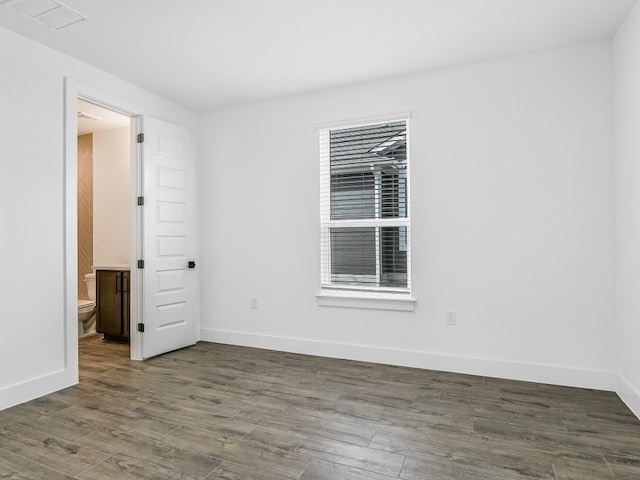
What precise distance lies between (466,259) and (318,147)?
1835 mm

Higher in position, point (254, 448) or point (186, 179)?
point (186, 179)

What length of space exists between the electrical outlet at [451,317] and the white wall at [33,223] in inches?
125

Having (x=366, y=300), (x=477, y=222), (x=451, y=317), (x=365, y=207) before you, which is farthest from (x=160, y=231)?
(x=477, y=222)

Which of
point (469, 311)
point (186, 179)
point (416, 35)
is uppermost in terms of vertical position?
point (416, 35)

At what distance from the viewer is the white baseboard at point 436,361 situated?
124 inches

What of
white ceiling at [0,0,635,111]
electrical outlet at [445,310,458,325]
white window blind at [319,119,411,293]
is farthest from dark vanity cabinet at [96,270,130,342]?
electrical outlet at [445,310,458,325]

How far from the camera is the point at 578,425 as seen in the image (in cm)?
250

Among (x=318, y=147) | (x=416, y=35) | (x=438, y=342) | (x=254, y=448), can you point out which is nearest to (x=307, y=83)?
(x=318, y=147)

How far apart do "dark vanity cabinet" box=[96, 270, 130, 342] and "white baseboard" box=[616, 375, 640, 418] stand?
15.7ft

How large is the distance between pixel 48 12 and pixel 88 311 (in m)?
3.49

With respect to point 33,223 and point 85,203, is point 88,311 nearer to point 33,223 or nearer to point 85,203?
point 85,203

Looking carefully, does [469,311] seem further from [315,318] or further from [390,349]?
[315,318]

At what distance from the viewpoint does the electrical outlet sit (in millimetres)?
3564

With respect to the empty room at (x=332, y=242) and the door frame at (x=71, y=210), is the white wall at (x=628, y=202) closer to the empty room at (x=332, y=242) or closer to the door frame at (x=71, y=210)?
the empty room at (x=332, y=242)
